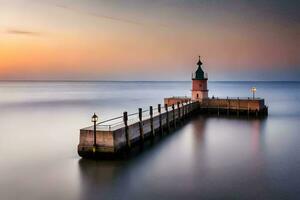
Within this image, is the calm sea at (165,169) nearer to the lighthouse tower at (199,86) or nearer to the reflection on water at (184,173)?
the reflection on water at (184,173)

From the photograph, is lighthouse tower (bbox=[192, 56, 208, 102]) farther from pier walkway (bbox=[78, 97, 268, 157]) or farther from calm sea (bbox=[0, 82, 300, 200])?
calm sea (bbox=[0, 82, 300, 200])

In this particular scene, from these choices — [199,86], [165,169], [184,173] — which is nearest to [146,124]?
[165,169]

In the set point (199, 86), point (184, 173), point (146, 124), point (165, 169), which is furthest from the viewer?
point (199, 86)

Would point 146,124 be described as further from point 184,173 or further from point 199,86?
point 199,86

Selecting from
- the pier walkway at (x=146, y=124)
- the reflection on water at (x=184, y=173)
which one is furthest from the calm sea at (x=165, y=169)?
the pier walkway at (x=146, y=124)

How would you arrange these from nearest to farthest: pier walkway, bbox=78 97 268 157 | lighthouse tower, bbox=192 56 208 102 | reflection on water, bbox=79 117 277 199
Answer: reflection on water, bbox=79 117 277 199
pier walkway, bbox=78 97 268 157
lighthouse tower, bbox=192 56 208 102

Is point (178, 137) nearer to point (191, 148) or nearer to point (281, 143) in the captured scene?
point (191, 148)

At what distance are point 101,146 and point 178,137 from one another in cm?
837

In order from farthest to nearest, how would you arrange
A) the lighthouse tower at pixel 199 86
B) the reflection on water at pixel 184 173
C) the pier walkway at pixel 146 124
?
the lighthouse tower at pixel 199 86 < the pier walkway at pixel 146 124 < the reflection on water at pixel 184 173

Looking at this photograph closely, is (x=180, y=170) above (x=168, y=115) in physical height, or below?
below

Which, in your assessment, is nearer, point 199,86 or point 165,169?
point 165,169

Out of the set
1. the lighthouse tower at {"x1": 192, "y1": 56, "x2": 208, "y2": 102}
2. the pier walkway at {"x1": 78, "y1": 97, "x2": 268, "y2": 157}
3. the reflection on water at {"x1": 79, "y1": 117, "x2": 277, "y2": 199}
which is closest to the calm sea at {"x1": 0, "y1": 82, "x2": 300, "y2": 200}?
the reflection on water at {"x1": 79, "y1": 117, "x2": 277, "y2": 199}

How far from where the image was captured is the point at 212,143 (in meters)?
20.8

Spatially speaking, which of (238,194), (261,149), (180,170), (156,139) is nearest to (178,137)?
(156,139)
